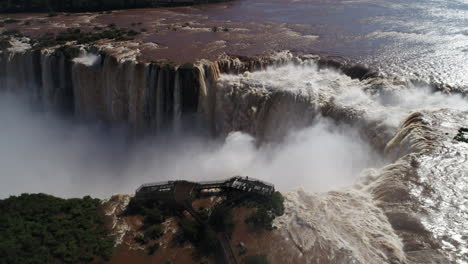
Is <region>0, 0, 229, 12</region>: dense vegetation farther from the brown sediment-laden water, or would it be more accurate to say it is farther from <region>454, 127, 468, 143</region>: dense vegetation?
<region>454, 127, 468, 143</region>: dense vegetation

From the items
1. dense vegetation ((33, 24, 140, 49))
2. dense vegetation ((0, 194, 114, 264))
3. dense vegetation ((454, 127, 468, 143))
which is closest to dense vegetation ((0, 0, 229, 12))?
dense vegetation ((33, 24, 140, 49))

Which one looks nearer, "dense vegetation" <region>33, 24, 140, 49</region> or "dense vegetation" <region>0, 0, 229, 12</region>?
"dense vegetation" <region>33, 24, 140, 49</region>

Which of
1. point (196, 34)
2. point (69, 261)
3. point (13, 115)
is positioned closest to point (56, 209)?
point (69, 261)

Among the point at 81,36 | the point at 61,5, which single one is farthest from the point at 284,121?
the point at 61,5

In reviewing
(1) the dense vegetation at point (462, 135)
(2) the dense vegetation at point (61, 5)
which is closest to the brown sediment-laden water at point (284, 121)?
(1) the dense vegetation at point (462, 135)

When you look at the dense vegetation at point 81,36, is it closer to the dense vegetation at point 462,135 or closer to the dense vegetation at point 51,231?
the dense vegetation at point 51,231
